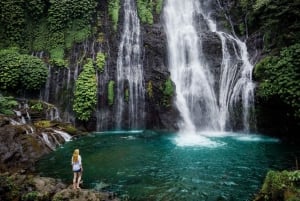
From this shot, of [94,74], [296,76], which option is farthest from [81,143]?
[296,76]

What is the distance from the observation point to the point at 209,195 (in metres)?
11.2

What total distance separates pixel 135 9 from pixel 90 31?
457cm

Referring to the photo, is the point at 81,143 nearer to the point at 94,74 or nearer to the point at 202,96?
the point at 94,74

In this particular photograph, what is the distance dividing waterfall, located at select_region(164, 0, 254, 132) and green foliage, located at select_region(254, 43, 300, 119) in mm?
3400

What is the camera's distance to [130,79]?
25.6 m

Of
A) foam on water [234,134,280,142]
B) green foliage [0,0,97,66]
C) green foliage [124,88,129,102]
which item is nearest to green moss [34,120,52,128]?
green foliage [124,88,129,102]

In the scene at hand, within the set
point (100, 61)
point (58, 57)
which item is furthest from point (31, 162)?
point (58, 57)

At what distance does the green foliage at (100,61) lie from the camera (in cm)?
2569

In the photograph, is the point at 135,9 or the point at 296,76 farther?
the point at 135,9

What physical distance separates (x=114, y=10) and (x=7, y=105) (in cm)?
1265

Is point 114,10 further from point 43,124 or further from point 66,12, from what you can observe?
point 43,124

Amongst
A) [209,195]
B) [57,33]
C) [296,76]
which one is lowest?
[209,195]

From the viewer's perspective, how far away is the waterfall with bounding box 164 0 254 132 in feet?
76.0

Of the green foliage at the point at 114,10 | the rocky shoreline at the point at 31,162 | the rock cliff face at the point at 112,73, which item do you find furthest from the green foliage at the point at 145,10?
the rocky shoreline at the point at 31,162
